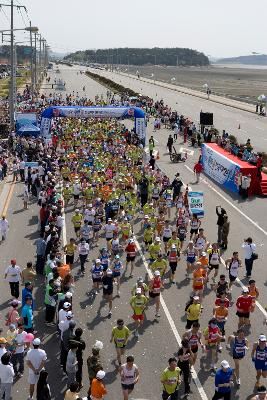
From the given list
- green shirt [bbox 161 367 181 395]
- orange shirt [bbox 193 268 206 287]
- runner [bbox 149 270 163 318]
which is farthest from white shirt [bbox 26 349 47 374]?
orange shirt [bbox 193 268 206 287]

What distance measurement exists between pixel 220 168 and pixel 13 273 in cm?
1867

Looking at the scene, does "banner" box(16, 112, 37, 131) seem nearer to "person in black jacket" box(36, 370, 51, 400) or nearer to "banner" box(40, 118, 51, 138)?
"banner" box(40, 118, 51, 138)

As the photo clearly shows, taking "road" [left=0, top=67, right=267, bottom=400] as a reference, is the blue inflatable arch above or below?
above

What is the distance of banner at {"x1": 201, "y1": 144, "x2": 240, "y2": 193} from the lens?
29125 millimetres

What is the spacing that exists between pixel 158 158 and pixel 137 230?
16.7 metres

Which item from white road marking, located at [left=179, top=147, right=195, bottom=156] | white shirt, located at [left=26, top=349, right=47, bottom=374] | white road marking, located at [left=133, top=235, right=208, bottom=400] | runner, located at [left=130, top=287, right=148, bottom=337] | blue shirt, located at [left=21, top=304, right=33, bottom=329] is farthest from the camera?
white road marking, located at [left=179, top=147, right=195, bottom=156]

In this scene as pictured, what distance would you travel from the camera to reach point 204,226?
2269 cm

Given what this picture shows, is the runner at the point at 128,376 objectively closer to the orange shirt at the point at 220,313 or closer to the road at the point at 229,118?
the orange shirt at the point at 220,313

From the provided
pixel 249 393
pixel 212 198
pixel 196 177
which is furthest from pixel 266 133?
pixel 249 393

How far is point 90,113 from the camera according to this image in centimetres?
3919

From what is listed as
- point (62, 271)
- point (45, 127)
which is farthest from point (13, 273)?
point (45, 127)

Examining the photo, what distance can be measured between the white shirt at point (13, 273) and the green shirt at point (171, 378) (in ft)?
20.5

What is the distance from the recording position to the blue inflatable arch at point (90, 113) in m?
38.4

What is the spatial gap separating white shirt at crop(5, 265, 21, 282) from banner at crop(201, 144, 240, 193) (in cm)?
1631
